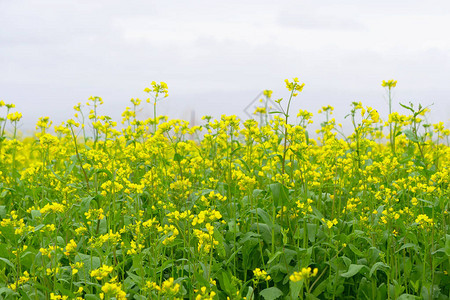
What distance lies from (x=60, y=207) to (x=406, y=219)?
2.29m

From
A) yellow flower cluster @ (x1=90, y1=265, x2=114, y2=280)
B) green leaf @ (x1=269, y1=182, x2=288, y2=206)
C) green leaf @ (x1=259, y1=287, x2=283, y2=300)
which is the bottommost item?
green leaf @ (x1=259, y1=287, x2=283, y2=300)

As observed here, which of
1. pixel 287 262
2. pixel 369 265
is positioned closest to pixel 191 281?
pixel 287 262

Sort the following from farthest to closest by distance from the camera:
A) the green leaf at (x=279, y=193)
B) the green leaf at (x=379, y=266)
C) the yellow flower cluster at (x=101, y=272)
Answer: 1. the green leaf at (x=279, y=193)
2. the green leaf at (x=379, y=266)
3. the yellow flower cluster at (x=101, y=272)

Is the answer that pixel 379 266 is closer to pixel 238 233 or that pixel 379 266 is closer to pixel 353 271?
pixel 353 271

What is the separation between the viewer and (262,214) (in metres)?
3.39

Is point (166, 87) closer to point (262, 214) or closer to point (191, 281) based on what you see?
point (262, 214)

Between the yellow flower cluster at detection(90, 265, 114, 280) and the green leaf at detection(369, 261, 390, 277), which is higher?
the yellow flower cluster at detection(90, 265, 114, 280)

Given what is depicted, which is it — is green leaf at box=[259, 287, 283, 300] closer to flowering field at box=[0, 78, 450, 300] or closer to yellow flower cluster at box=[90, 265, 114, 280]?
flowering field at box=[0, 78, 450, 300]

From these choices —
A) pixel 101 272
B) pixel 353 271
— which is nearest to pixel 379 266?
pixel 353 271

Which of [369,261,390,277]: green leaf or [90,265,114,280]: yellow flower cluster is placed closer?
[90,265,114,280]: yellow flower cluster

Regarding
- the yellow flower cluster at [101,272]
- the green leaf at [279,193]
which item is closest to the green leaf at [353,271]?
the green leaf at [279,193]

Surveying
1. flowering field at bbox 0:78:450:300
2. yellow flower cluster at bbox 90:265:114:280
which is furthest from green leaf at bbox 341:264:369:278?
yellow flower cluster at bbox 90:265:114:280

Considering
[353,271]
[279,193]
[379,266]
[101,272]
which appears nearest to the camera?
[101,272]

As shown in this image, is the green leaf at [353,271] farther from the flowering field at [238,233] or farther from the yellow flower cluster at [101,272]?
the yellow flower cluster at [101,272]
